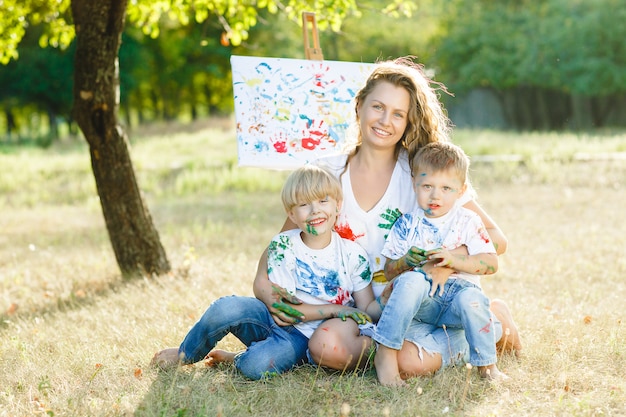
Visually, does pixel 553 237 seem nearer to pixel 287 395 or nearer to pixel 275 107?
pixel 275 107

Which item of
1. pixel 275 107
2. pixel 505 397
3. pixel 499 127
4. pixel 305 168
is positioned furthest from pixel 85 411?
pixel 499 127

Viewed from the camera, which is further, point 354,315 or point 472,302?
point 354,315

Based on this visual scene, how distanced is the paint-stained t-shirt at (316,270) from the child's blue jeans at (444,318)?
0.96ft

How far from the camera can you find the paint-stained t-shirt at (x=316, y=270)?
10.7ft

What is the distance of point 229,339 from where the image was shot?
150 inches

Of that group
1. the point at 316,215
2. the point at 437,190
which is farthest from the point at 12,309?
the point at 437,190

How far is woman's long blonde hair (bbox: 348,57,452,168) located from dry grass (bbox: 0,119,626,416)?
116cm

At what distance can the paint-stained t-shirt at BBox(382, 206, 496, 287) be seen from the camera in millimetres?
3174

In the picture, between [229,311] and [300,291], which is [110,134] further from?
[300,291]

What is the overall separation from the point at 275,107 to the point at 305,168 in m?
1.24

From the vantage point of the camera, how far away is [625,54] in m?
19.9

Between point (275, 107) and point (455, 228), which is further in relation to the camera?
point (275, 107)

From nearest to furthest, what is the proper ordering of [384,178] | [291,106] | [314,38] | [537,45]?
[384,178] → [291,106] → [314,38] → [537,45]

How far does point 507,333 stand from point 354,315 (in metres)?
0.79
